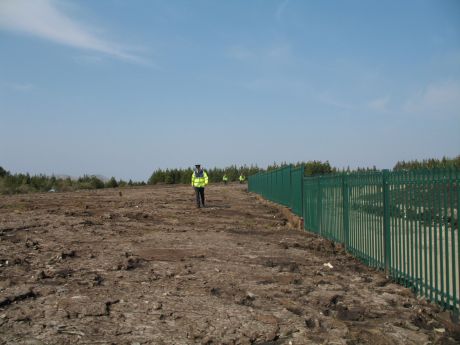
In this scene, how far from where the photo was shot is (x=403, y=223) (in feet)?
22.5

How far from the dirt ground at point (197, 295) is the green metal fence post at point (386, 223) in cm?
27

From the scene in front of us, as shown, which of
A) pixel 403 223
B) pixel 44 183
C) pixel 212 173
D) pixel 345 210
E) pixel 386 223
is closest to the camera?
pixel 403 223

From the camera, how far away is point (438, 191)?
561cm

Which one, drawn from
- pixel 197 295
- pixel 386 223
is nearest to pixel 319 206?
pixel 386 223

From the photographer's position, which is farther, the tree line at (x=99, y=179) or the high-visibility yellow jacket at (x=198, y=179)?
the tree line at (x=99, y=179)

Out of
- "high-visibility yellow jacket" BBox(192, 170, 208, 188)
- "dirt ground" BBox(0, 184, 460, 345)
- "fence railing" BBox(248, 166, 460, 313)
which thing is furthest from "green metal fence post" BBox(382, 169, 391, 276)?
"high-visibility yellow jacket" BBox(192, 170, 208, 188)

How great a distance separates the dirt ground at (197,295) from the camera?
4863mm

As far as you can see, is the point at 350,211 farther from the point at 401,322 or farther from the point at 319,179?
the point at 401,322

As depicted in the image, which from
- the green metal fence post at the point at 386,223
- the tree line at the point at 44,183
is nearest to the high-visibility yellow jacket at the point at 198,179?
the green metal fence post at the point at 386,223

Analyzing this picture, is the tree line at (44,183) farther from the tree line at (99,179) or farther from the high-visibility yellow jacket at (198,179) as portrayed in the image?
the high-visibility yellow jacket at (198,179)

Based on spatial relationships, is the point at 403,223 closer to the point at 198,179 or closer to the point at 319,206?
the point at 319,206

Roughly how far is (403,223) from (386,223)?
0.69 metres

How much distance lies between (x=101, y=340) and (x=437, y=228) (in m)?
3.84

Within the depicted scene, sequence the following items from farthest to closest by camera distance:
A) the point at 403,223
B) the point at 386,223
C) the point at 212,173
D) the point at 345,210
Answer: the point at 212,173, the point at 345,210, the point at 386,223, the point at 403,223
